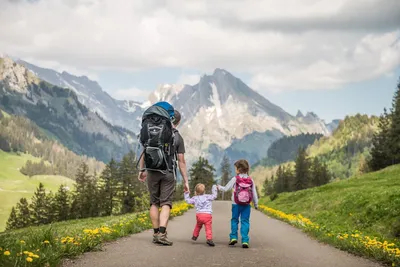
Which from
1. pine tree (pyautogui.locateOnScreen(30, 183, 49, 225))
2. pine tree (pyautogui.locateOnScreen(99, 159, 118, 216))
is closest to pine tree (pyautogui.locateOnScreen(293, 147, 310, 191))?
pine tree (pyautogui.locateOnScreen(99, 159, 118, 216))

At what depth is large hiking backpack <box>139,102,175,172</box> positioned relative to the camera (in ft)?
32.6

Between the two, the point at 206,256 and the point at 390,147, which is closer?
the point at 206,256

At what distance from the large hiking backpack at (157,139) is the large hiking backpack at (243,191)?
225 cm

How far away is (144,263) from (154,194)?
9.11 ft

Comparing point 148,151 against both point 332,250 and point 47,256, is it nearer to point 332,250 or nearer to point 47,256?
point 47,256

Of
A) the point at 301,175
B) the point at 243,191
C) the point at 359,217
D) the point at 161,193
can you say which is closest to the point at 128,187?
the point at 301,175

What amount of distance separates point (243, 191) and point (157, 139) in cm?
307

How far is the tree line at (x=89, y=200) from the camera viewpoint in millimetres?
79812

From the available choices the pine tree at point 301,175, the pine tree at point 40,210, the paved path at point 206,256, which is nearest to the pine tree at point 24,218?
the pine tree at point 40,210

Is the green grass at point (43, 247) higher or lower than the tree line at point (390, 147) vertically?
lower

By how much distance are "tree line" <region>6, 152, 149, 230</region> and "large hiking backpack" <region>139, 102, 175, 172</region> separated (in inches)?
2750

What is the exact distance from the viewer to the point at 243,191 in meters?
11.5

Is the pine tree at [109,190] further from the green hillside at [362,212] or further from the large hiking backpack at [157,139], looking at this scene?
the large hiking backpack at [157,139]

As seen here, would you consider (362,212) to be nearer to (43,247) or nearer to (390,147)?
(43,247)
